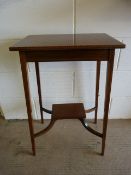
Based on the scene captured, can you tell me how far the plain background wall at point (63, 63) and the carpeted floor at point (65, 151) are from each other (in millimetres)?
185

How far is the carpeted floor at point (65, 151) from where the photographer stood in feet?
3.50

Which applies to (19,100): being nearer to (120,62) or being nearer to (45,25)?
(45,25)

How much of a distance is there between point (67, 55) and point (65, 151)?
73 centimetres

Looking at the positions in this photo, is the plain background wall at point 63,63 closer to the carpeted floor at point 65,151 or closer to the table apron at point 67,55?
the carpeted floor at point 65,151

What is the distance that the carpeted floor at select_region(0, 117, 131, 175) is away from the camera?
3.50ft

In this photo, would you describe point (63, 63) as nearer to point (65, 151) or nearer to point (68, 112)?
point (68, 112)

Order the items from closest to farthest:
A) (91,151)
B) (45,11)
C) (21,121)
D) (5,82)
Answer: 1. (45,11)
2. (91,151)
3. (5,82)
4. (21,121)

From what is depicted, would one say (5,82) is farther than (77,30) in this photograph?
Yes

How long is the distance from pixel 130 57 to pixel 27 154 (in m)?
1.05

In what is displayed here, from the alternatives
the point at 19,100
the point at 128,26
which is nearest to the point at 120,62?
the point at 128,26

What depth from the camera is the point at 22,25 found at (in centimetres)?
114

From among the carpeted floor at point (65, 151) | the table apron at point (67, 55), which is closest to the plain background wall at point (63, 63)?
the carpeted floor at point (65, 151)

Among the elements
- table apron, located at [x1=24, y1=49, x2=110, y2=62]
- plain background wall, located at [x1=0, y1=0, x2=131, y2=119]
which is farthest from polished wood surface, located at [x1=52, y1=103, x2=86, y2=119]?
table apron, located at [x1=24, y1=49, x2=110, y2=62]

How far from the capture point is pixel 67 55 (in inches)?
33.0
